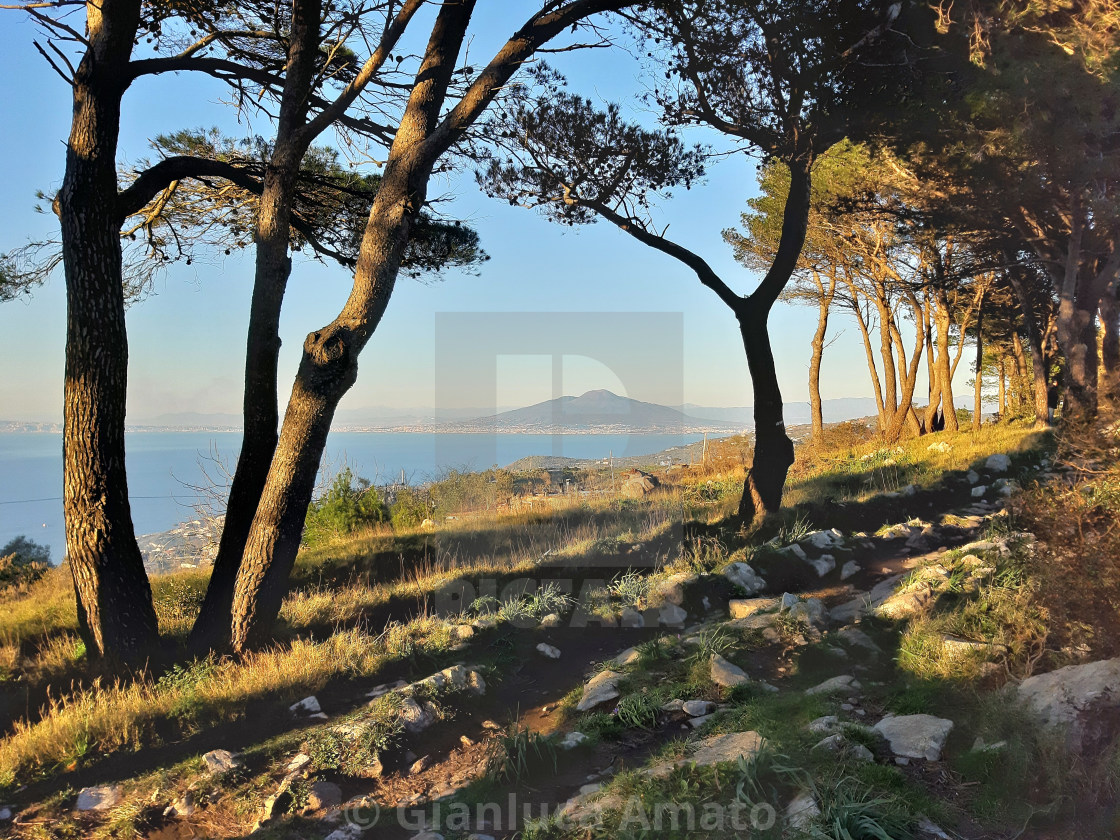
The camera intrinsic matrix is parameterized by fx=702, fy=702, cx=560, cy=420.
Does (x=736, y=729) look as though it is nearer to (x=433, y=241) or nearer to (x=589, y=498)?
(x=433, y=241)

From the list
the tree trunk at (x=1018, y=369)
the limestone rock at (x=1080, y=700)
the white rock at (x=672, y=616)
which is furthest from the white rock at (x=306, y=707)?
the tree trunk at (x=1018, y=369)

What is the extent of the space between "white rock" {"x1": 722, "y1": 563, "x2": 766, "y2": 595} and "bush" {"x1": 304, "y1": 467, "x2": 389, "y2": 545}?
25.2ft

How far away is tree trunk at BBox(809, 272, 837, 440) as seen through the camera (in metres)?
22.1

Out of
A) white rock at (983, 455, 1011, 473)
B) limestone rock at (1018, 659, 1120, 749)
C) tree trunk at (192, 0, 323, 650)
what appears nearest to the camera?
limestone rock at (1018, 659, 1120, 749)

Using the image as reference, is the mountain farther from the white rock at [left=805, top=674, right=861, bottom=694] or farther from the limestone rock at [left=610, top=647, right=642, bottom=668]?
the white rock at [left=805, top=674, right=861, bottom=694]

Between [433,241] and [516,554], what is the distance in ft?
13.8

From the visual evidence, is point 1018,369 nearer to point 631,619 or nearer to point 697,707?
point 631,619

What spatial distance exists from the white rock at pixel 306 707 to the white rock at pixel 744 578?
12.8 ft

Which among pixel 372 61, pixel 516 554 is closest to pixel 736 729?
pixel 516 554

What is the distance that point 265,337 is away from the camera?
6387mm

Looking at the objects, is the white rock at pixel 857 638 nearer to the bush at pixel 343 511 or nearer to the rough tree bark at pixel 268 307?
the rough tree bark at pixel 268 307

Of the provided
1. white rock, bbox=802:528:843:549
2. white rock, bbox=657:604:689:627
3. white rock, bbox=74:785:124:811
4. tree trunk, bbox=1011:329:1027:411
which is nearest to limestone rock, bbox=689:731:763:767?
white rock, bbox=657:604:689:627

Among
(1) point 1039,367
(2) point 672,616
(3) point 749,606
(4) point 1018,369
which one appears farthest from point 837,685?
(4) point 1018,369

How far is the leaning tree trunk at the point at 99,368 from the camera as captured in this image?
5.61 metres
